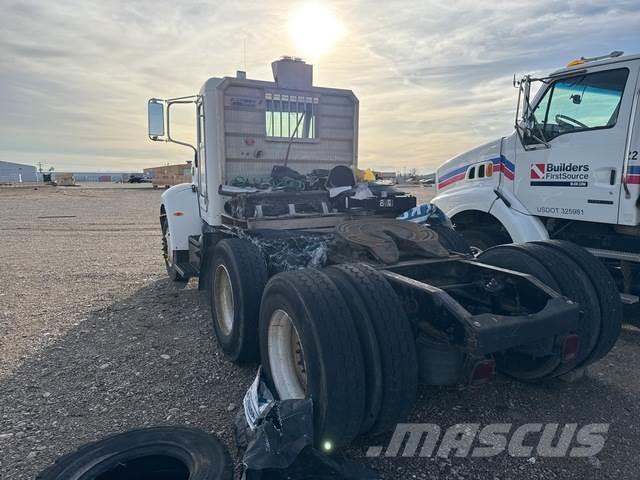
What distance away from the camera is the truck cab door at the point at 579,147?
507 cm

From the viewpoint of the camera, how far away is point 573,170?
5.41 m

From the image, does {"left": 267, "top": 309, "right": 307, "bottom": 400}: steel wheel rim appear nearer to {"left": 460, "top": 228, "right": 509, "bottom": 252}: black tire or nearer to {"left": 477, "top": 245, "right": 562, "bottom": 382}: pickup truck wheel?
{"left": 477, "top": 245, "right": 562, "bottom": 382}: pickup truck wheel

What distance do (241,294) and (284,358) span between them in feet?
3.20

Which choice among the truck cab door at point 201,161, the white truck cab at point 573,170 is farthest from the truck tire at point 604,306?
the truck cab door at point 201,161

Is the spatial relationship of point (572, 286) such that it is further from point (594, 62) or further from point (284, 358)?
point (594, 62)

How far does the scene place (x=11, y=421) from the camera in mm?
3404

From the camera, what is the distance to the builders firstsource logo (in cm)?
534

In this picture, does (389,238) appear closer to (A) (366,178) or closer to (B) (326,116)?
(A) (366,178)

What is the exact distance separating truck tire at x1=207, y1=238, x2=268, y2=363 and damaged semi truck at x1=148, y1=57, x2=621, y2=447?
0.01 m

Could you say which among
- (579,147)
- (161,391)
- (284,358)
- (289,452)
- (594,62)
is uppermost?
(594,62)

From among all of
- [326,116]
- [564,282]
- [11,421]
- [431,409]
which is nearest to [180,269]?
[326,116]

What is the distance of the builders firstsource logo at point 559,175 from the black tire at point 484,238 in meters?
0.84

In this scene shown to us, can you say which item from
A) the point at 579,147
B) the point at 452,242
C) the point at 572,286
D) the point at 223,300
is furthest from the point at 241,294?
the point at 579,147

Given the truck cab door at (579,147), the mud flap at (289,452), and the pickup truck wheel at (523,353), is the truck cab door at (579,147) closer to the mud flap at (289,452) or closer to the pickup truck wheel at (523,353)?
the pickup truck wheel at (523,353)
